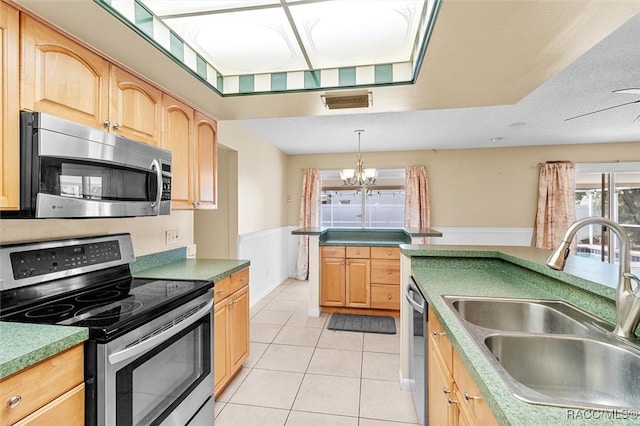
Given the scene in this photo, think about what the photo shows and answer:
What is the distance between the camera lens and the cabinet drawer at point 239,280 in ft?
7.37

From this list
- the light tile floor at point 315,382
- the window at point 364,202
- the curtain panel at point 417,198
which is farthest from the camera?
the window at point 364,202

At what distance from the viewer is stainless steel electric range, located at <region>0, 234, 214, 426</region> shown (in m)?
1.15

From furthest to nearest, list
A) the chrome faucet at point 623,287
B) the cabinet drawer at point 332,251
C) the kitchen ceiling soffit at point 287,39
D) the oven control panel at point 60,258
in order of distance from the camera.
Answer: the cabinet drawer at point 332,251, the kitchen ceiling soffit at point 287,39, the oven control panel at point 60,258, the chrome faucet at point 623,287

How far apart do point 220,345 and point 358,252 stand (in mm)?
2138

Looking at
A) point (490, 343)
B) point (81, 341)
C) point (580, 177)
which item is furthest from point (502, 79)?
point (580, 177)

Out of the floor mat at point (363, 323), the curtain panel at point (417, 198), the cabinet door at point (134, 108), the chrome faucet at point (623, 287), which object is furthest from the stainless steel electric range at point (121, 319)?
the curtain panel at point (417, 198)

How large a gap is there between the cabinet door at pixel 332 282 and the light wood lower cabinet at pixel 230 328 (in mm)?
1552

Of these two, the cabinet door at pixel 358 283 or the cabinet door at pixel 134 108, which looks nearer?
the cabinet door at pixel 134 108

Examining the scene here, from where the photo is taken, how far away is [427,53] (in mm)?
1551

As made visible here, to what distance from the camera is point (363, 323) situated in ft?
11.7

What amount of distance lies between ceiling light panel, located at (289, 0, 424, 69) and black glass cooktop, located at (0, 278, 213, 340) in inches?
60.3

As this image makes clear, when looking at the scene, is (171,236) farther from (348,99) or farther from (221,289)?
(348,99)

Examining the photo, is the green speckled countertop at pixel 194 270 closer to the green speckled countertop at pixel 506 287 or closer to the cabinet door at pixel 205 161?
the cabinet door at pixel 205 161

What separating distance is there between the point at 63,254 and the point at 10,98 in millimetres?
762
